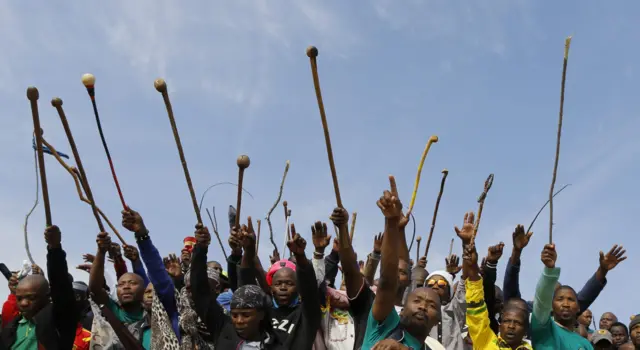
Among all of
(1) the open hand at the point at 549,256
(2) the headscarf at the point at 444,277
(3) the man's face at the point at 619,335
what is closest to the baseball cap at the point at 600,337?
(3) the man's face at the point at 619,335

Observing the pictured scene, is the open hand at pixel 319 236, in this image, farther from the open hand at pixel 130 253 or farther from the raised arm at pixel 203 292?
the open hand at pixel 130 253

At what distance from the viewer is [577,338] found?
6.67 meters

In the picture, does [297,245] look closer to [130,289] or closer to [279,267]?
[279,267]

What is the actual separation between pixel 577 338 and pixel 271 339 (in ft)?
9.19

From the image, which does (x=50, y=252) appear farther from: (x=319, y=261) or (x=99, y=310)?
(x=319, y=261)

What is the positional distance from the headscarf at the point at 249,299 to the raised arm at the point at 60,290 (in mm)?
1650

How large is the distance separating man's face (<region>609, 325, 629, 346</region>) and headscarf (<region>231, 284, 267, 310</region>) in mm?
5533

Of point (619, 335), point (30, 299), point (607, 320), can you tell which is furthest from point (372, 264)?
point (607, 320)

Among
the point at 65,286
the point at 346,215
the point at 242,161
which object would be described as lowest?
the point at 65,286

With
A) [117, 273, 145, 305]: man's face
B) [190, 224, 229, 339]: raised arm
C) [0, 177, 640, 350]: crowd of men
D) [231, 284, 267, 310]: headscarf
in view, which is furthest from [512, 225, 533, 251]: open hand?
[117, 273, 145, 305]: man's face

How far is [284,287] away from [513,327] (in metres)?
1.98

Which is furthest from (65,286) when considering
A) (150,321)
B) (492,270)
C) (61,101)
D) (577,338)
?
(577,338)

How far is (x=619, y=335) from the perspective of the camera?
9.46m

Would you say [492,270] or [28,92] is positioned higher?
[28,92]
